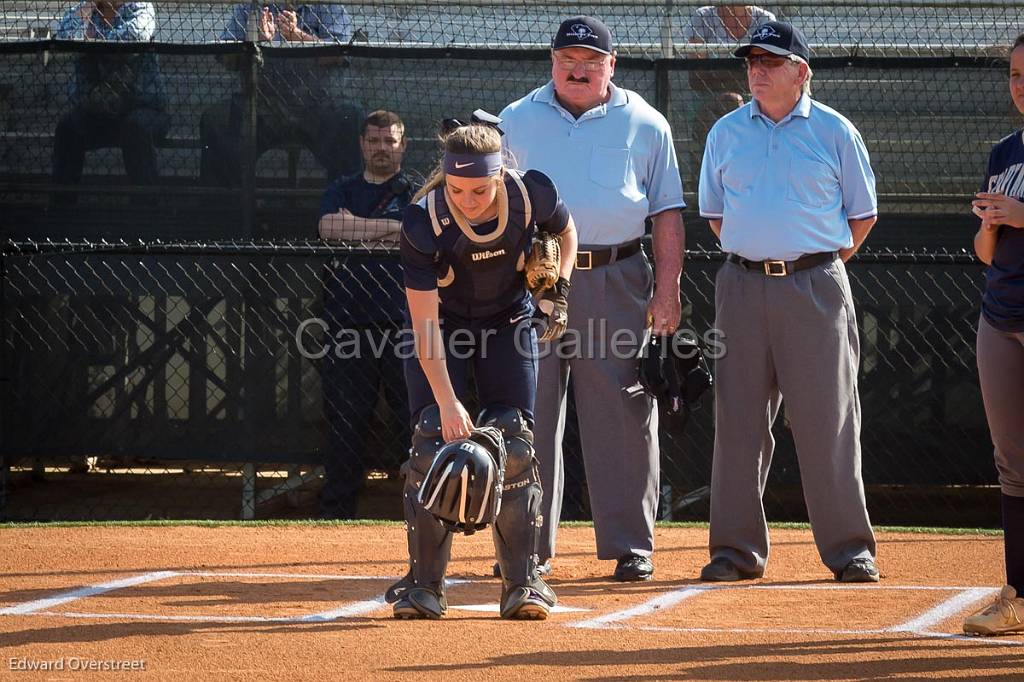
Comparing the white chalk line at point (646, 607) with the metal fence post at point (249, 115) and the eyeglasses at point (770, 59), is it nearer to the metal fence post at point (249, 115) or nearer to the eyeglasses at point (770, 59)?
the eyeglasses at point (770, 59)

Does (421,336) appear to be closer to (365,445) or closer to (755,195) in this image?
(755,195)

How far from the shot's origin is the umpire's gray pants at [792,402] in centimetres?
571

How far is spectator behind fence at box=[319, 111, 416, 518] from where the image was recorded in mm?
7910

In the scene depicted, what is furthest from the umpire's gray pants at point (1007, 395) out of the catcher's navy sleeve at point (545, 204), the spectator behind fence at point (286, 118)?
the spectator behind fence at point (286, 118)

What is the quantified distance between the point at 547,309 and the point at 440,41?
13.3ft

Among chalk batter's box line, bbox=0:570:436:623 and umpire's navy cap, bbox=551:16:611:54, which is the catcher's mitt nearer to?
umpire's navy cap, bbox=551:16:611:54

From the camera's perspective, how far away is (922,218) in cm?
820

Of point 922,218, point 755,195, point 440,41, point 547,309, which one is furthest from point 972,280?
point 547,309

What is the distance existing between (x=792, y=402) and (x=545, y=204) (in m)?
1.63

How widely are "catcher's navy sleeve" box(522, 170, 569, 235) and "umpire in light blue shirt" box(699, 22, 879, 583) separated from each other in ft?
3.82

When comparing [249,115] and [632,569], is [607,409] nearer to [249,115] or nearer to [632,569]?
[632,569]

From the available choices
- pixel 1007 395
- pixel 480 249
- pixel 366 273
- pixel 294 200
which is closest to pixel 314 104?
pixel 294 200

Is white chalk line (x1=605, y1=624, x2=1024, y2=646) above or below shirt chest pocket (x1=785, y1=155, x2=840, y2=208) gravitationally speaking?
below

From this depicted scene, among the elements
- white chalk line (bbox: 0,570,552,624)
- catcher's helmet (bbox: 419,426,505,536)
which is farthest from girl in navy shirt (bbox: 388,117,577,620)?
white chalk line (bbox: 0,570,552,624)
